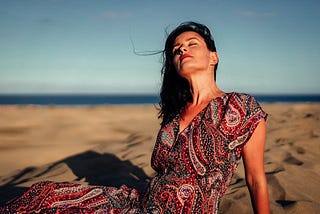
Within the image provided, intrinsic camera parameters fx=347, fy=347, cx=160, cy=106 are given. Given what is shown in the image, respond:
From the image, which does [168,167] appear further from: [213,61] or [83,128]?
[83,128]

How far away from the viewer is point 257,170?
2309 millimetres

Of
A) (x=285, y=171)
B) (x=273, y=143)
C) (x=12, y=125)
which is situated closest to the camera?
(x=285, y=171)

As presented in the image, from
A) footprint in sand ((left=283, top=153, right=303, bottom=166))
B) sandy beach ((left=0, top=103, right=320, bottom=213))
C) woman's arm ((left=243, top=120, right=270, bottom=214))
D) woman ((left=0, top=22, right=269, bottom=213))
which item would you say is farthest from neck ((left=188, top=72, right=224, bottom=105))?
footprint in sand ((left=283, top=153, right=303, bottom=166))

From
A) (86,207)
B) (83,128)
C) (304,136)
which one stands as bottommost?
(83,128)

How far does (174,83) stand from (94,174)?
2738mm

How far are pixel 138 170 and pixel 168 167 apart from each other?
3040 millimetres

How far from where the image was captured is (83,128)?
11.3 m

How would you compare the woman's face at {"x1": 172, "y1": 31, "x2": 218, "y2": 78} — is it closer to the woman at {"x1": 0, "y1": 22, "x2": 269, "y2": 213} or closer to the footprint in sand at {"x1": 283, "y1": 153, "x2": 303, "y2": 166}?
the woman at {"x1": 0, "y1": 22, "x2": 269, "y2": 213}

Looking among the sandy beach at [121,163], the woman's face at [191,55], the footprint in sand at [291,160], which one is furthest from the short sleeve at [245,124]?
the footprint in sand at [291,160]

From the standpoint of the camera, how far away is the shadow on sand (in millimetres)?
4547

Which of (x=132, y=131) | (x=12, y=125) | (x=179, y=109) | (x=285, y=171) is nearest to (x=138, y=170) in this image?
(x=285, y=171)

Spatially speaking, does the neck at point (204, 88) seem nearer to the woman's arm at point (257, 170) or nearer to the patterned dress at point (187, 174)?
the patterned dress at point (187, 174)

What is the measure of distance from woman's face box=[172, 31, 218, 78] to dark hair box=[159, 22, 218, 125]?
0.24 feet

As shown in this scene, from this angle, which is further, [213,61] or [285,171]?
[285,171]
